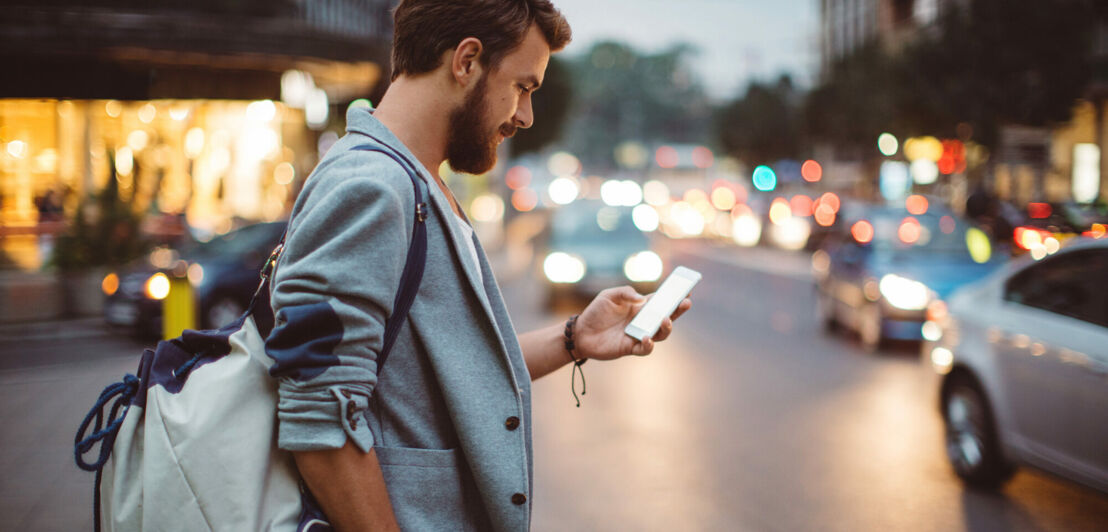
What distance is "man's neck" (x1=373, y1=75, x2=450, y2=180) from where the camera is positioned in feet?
5.97

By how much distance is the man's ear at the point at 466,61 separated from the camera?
177cm

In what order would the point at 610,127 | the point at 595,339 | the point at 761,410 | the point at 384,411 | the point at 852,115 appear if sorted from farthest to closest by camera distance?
the point at 610,127 → the point at 852,115 → the point at 761,410 → the point at 595,339 → the point at 384,411

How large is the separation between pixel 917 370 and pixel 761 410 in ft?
9.83

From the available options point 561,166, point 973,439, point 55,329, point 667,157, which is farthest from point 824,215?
point 561,166

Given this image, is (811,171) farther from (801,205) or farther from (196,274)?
(196,274)

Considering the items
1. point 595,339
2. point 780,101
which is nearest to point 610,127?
point 780,101

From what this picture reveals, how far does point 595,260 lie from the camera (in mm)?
15664

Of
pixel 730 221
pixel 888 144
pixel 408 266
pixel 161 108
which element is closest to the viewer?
pixel 408 266

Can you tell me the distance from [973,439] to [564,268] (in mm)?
9921

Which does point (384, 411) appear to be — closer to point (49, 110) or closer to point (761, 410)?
point (761, 410)

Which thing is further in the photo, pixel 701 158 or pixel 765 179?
pixel 701 158

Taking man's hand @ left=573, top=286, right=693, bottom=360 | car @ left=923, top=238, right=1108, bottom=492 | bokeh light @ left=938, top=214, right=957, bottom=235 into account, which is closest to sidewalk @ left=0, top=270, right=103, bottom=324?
bokeh light @ left=938, top=214, right=957, bottom=235

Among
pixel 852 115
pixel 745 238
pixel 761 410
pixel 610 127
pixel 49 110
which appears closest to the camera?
pixel 761 410

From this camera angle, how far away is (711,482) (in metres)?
6.04
